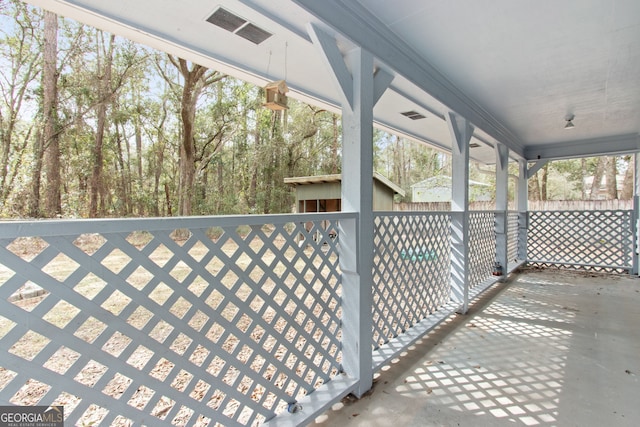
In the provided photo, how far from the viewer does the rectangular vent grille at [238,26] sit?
1.81 m

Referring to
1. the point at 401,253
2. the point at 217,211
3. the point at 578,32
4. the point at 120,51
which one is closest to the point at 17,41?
the point at 120,51

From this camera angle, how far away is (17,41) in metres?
8.16

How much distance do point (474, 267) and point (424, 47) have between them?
3044 mm

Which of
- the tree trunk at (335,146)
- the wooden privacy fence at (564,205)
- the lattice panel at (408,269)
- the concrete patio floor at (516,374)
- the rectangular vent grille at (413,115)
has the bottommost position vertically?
the concrete patio floor at (516,374)

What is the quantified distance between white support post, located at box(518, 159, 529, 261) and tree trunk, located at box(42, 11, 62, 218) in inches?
452

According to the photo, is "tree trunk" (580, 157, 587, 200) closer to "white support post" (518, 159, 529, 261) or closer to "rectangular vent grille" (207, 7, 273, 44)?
"white support post" (518, 159, 529, 261)

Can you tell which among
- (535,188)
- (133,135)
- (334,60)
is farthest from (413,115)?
(535,188)

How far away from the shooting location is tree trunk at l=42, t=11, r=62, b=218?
8195 millimetres

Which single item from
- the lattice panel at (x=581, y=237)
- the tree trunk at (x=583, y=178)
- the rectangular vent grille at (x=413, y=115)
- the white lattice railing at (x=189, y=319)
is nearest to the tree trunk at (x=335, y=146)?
the lattice panel at (x=581, y=237)

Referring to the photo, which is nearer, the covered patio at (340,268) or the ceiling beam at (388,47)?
the covered patio at (340,268)

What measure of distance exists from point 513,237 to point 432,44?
16.9ft

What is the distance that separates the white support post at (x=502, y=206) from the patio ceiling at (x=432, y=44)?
1.24 meters

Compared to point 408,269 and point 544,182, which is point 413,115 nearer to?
point 408,269

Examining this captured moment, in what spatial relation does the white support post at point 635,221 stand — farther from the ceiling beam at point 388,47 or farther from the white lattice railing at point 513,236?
the ceiling beam at point 388,47
